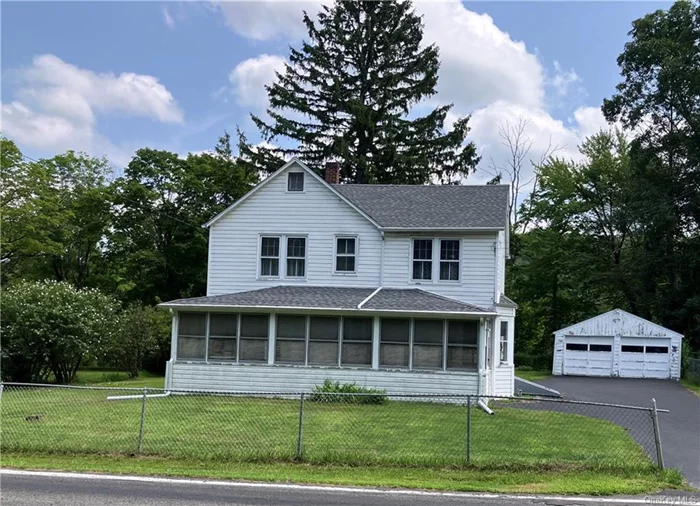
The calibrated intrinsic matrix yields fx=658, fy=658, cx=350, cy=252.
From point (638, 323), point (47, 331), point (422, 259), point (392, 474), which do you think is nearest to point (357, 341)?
point (422, 259)

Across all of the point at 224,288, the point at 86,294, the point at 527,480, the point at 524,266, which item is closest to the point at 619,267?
the point at 524,266

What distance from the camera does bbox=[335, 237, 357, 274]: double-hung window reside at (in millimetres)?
22906

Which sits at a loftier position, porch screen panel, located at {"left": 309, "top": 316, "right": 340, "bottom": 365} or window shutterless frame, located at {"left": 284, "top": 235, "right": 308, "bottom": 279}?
window shutterless frame, located at {"left": 284, "top": 235, "right": 308, "bottom": 279}

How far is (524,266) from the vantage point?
1882 inches

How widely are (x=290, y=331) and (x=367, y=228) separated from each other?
185 inches

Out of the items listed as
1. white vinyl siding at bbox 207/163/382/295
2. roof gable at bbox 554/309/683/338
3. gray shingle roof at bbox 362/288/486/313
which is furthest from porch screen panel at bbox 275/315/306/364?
roof gable at bbox 554/309/683/338

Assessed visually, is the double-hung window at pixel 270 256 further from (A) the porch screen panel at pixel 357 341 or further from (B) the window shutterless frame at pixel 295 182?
(A) the porch screen panel at pixel 357 341

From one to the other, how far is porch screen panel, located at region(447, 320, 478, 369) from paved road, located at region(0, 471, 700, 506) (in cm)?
1067

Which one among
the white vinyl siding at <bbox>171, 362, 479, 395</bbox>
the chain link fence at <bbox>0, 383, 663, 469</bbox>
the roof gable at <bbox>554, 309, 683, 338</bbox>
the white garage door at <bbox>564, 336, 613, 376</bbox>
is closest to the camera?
the chain link fence at <bbox>0, 383, 663, 469</bbox>

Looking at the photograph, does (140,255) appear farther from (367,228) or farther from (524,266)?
(524,266)

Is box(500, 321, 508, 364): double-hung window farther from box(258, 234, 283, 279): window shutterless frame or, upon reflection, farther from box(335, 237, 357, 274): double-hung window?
box(258, 234, 283, 279): window shutterless frame

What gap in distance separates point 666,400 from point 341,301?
11905 millimetres

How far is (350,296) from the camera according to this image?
70.4 feet

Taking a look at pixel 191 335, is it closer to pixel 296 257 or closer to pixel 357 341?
pixel 296 257
